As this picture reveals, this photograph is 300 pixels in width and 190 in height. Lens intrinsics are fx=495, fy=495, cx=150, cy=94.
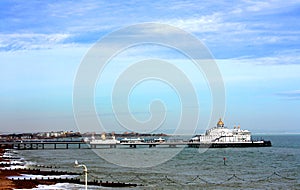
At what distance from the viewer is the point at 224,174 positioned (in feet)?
204

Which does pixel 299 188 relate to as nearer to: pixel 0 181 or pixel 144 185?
pixel 144 185

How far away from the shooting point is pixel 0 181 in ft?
159

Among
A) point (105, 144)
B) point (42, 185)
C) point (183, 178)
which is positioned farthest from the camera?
point (105, 144)

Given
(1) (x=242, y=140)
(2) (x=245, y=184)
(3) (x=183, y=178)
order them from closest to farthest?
(2) (x=245, y=184), (3) (x=183, y=178), (1) (x=242, y=140)

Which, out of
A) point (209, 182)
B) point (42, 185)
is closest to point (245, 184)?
point (209, 182)

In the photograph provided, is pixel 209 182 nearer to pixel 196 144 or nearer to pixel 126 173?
pixel 126 173

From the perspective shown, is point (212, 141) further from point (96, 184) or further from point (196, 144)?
point (96, 184)

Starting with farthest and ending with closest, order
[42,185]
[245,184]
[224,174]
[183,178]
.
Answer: [224,174] → [183,178] → [245,184] → [42,185]

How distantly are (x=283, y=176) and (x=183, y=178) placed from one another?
41.2 feet

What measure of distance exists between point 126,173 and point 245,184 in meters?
17.4

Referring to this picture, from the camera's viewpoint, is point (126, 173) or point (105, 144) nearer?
point (126, 173)

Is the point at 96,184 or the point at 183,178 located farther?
the point at 183,178

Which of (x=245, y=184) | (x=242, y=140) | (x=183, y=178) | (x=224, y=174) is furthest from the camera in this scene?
(x=242, y=140)

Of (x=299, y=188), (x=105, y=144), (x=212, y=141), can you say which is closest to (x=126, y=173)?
(x=299, y=188)
